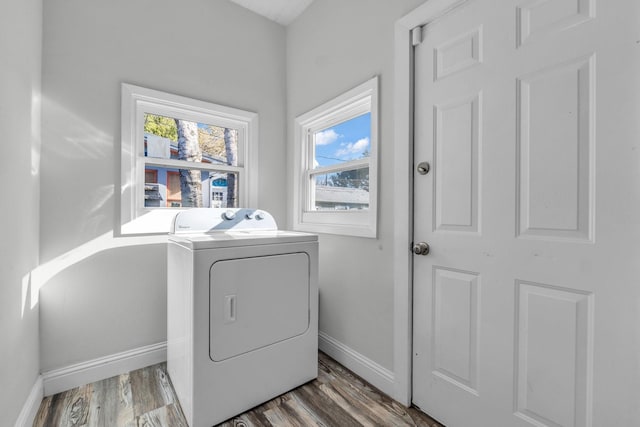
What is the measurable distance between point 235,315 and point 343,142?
1410 millimetres

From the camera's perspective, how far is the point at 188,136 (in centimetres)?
222

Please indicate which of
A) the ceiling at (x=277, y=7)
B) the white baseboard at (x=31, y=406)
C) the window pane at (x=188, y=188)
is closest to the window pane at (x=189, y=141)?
the window pane at (x=188, y=188)

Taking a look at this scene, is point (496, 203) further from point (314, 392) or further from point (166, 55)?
point (166, 55)

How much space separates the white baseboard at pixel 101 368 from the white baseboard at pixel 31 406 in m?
0.06

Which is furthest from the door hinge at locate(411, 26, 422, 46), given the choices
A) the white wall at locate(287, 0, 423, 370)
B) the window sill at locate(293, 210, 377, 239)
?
the window sill at locate(293, 210, 377, 239)

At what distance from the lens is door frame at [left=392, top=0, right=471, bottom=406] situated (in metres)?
1.54

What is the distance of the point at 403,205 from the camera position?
5.13 feet

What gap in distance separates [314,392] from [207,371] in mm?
656

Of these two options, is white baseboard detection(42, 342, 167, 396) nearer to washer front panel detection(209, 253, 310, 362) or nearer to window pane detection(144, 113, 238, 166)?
washer front panel detection(209, 253, 310, 362)

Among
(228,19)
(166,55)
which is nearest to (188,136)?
(166,55)

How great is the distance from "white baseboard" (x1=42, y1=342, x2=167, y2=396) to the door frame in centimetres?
160

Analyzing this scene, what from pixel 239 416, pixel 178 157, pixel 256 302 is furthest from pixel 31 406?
pixel 178 157

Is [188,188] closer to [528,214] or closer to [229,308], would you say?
[229,308]

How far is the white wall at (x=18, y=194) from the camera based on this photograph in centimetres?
112
